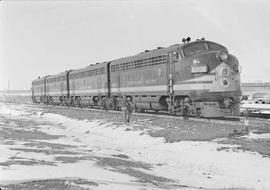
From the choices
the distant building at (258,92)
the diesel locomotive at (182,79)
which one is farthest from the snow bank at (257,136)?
the distant building at (258,92)

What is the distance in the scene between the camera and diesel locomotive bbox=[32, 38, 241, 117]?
64.6 ft

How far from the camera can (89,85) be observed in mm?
37500

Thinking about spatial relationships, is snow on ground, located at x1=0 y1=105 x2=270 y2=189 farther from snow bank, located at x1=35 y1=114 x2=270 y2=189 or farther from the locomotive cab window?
the locomotive cab window

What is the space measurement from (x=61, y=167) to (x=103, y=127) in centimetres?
1245

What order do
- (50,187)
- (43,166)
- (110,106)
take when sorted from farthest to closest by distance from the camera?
1. (110,106)
2. (43,166)
3. (50,187)

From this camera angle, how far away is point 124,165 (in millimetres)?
11539

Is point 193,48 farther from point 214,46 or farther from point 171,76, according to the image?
point 171,76

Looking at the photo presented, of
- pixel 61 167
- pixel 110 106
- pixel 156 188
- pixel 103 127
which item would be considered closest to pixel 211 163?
pixel 156 188

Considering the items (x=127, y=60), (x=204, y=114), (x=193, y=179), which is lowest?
(x=193, y=179)

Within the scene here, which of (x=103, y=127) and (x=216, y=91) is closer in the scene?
(x=216, y=91)

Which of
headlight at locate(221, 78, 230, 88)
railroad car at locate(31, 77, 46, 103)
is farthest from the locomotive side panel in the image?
headlight at locate(221, 78, 230, 88)

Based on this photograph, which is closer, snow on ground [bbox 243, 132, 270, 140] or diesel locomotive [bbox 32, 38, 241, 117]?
snow on ground [bbox 243, 132, 270, 140]

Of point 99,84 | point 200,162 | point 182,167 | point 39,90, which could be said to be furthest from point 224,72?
point 39,90

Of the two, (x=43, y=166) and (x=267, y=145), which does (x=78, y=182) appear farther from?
(x=267, y=145)
